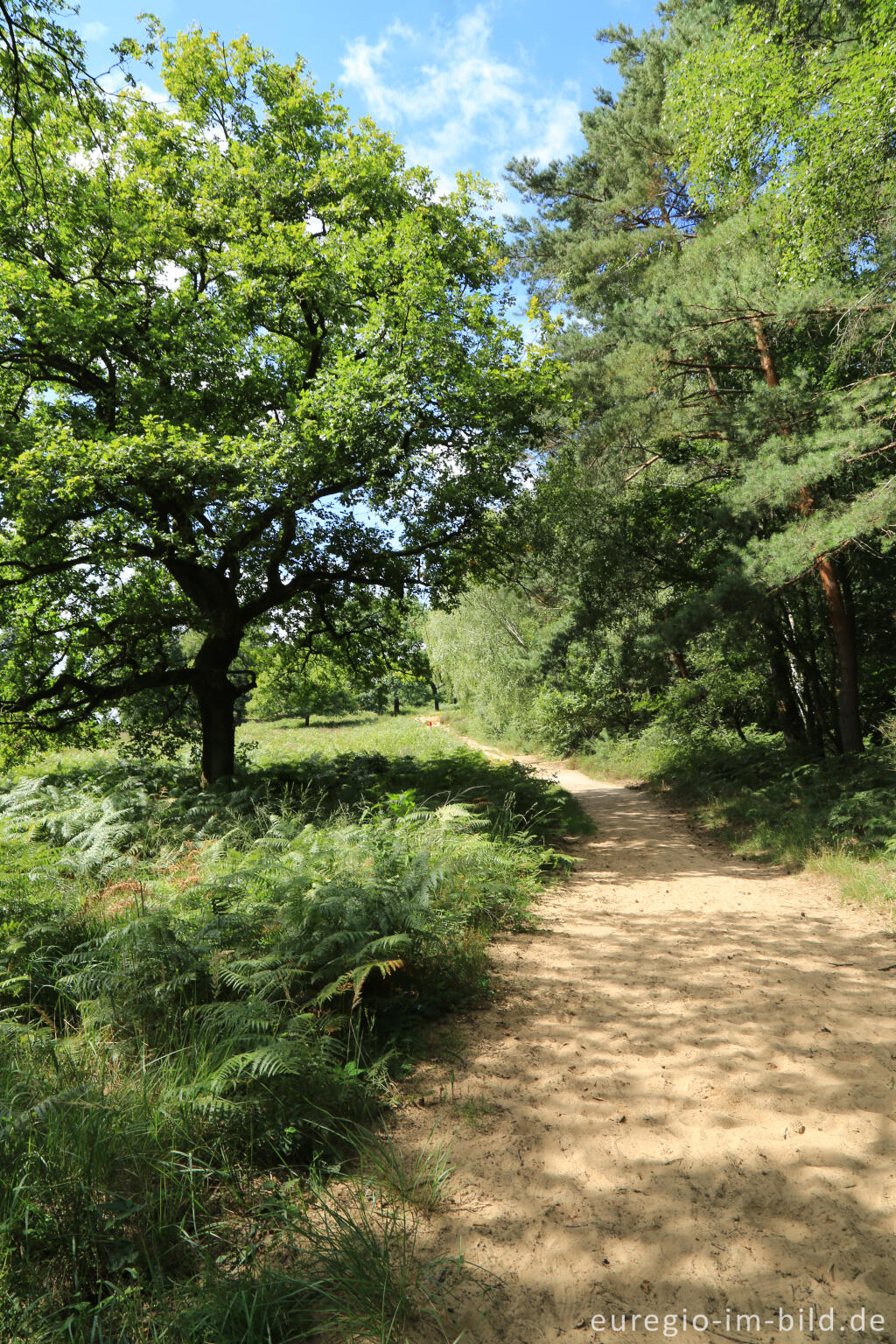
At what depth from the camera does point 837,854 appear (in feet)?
26.0

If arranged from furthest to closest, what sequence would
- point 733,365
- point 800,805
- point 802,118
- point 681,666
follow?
point 681,666, point 733,365, point 800,805, point 802,118

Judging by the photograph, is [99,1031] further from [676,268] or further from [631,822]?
[676,268]

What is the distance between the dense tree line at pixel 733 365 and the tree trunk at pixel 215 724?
19.0 feet

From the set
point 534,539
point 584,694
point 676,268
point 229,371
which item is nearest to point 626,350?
point 676,268

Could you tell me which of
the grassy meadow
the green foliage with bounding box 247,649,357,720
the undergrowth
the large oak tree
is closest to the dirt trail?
the grassy meadow

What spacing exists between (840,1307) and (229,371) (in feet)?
41.0

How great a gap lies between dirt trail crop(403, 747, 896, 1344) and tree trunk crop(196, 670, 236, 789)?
7764 mm

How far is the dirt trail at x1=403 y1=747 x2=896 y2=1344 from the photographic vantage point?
99.7 inches

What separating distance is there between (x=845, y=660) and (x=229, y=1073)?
36.5ft

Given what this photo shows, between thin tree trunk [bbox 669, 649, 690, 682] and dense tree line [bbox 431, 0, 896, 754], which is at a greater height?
dense tree line [bbox 431, 0, 896, 754]

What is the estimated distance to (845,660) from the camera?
1113 centimetres

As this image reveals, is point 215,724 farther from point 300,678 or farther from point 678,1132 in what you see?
point 678,1132

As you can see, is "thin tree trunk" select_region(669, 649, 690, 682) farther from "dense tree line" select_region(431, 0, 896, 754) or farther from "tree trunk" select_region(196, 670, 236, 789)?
"tree trunk" select_region(196, 670, 236, 789)

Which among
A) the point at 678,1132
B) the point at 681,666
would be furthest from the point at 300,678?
the point at 678,1132
